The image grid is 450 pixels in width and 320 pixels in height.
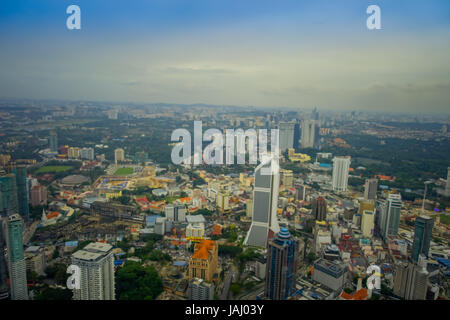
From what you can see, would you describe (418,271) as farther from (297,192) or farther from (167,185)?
(167,185)

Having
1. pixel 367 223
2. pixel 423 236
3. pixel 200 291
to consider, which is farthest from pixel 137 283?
pixel 367 223

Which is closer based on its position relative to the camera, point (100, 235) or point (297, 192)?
point (100, 235)

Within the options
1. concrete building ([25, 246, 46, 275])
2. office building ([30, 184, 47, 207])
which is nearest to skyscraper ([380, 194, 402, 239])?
concrete building ([25, 246, 46, 275])

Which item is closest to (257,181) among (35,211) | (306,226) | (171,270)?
(306,226)

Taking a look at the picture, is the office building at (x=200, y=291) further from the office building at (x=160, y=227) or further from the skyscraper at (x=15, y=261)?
the office building at (x=160, y=227)
